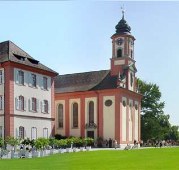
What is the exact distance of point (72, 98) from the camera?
5791 cm

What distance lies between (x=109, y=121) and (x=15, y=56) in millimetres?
18367

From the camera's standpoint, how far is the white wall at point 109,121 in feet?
175

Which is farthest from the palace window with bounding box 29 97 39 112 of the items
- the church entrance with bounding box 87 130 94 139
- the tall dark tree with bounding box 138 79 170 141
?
the tall dark tree with bounding box 138 79 170 141

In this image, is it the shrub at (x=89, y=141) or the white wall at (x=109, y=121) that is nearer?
the shrub at (x=89, y=141)

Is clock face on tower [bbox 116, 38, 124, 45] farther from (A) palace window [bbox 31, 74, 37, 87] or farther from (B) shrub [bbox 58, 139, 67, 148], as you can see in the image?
(B) shrub [bbox 58, 139, 67, 148]

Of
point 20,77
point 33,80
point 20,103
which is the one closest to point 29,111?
point 20,103

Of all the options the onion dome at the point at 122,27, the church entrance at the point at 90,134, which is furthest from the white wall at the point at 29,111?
the onion dome at the point at 122,27

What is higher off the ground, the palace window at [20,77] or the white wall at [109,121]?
the palace window at [20,77]

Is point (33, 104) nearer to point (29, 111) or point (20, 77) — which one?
point (29, 111)

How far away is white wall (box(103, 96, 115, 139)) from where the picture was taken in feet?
175

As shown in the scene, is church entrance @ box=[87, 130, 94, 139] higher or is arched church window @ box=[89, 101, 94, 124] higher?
arched church window @ box=[89, 101, 94, 124]

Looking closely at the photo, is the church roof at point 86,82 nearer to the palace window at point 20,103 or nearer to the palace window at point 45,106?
the palace window at point 45,106

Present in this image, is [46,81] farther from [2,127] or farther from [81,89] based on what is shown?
[81,89]

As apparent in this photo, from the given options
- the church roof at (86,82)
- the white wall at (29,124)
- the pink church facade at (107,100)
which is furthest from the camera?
the church roof at (86,82)
